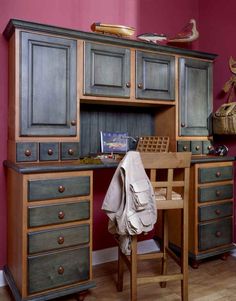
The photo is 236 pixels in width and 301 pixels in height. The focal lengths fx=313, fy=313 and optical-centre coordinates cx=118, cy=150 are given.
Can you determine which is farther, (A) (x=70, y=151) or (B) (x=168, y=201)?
(A) (x=70, y=151)

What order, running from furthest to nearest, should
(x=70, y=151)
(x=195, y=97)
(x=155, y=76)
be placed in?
(x=195, y=97), (x=155, y=76), (x=70, y=151)

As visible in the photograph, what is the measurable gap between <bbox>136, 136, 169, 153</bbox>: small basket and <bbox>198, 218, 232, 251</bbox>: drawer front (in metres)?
0.71

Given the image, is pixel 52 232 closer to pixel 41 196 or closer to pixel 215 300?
pixel 41 196

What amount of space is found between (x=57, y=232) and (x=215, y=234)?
1390 mm

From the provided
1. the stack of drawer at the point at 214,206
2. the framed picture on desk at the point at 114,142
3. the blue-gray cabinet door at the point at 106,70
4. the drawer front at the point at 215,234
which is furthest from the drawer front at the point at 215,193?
the blue-gray cabinet door at the point at 106,70

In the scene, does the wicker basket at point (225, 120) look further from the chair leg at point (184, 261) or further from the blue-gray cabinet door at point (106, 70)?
the chair leg at point (184, 261)

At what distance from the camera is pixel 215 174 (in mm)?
2594

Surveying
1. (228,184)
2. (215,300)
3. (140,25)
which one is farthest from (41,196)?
(140,25)

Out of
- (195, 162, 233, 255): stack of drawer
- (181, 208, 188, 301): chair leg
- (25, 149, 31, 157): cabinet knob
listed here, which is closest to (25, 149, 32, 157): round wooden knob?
(25, 149, 31, 157): cabinet knob

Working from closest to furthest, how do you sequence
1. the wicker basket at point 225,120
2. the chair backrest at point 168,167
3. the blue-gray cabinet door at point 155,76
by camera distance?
the chair backrest at point 168,167, the blue-gray cabinet door at point 155,76, the wicker basket at point 225,120

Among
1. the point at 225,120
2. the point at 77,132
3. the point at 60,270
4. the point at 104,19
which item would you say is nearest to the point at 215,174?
the point at 225,120

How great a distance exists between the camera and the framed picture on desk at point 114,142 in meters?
2.65

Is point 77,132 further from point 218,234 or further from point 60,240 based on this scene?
point 218,234

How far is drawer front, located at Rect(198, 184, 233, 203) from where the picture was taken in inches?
99.6
